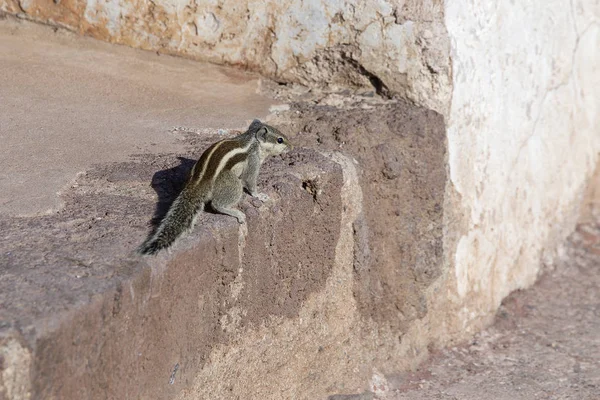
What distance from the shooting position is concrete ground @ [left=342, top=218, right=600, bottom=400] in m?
4.50

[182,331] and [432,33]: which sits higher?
[432,33]

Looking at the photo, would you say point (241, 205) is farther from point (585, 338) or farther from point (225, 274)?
point (585, 338)

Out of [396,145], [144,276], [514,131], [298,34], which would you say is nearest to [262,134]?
[396,145]

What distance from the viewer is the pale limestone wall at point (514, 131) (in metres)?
4.82

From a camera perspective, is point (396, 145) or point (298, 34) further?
point (298, 34)

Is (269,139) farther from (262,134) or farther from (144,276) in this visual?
(144,276)

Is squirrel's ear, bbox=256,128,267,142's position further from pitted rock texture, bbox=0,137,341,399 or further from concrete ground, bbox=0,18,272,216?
concrete ground, bbox=0,18,272,216

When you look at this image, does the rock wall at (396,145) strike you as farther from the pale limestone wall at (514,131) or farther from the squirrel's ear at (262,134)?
the squirrel's ear at (262,134)

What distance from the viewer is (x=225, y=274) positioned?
3.18m

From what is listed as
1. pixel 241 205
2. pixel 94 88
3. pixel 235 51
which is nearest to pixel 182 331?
pixel 241 205

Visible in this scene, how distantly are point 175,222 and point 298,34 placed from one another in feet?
7.58

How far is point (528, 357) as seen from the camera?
16.2ft

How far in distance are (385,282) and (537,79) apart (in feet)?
6.34

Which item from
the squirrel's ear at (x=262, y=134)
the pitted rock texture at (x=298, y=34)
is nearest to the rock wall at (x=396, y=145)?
the pitted rock texture at (x=298, y=34)
